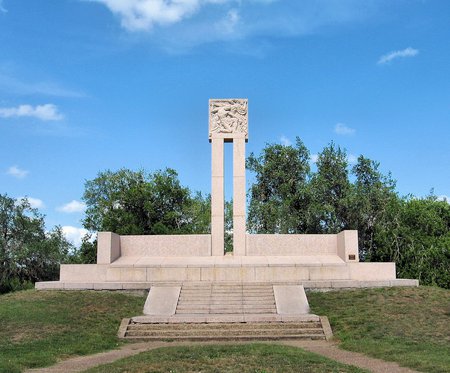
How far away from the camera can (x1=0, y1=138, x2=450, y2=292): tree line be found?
30.7 metres

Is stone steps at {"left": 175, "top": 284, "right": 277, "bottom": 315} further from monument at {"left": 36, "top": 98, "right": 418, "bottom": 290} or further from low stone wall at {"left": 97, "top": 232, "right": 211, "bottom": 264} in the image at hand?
low stone wall at {"left": 97, "top": 232, "right": 211, "bottom": 264}

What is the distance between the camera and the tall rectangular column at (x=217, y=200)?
895 inches

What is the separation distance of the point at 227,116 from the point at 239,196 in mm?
3280

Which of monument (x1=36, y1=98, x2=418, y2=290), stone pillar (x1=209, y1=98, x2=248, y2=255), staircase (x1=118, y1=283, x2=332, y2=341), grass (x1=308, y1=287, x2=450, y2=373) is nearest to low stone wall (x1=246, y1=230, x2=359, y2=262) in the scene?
monument (x1=36, y1=98, x2=418, y2=290)

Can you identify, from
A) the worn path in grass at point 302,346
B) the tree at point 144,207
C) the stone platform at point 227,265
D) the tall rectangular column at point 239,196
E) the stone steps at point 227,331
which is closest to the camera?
the worn path in grass at point 302,346

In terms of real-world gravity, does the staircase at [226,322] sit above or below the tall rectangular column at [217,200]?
below

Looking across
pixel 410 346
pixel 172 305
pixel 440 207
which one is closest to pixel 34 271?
pixel 172 305

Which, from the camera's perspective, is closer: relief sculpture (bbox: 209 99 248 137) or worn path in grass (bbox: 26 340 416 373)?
worn path in grass (bbox: 26 340 416 373)

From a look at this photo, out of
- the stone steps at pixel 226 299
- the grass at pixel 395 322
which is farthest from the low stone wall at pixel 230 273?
the grass at pixel 395 322

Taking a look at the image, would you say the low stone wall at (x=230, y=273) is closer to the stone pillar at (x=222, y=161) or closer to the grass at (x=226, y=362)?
the stone pillar at (x=222, y=161)

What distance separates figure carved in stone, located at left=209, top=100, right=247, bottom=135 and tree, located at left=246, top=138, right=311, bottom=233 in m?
11.0

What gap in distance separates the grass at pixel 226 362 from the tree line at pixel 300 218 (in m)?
20.0

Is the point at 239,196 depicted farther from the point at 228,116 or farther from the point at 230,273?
the point at 230,273

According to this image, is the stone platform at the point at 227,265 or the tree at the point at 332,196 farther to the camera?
the tree at the point at 332,196
